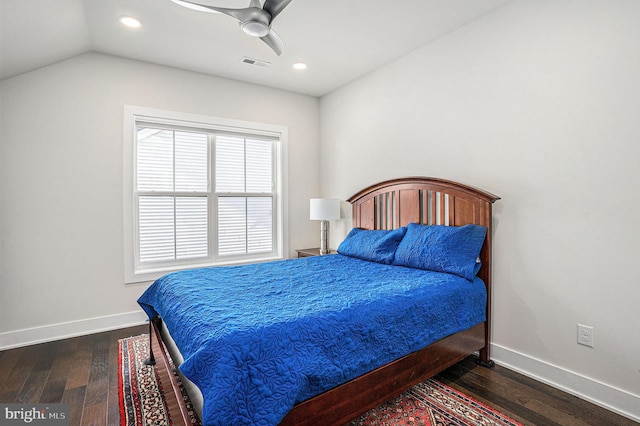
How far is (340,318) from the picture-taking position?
162 cm

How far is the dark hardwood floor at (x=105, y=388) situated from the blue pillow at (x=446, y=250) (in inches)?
28.6

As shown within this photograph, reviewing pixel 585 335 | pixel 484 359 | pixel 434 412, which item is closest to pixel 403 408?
pixel 434 412

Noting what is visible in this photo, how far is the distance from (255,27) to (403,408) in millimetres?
2490

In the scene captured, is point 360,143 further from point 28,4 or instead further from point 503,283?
point 28,4

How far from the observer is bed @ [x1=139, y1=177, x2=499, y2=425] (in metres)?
1.30

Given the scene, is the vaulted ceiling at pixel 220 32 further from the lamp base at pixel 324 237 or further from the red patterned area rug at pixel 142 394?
the red patterned area rug at pixel 142 394

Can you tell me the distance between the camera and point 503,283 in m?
2.52

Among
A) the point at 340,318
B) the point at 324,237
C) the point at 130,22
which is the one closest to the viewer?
the point at 340,318

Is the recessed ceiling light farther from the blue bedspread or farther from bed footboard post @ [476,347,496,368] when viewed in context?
bed footboard post @ [476,347,496,368]

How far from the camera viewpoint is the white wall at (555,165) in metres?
1.93

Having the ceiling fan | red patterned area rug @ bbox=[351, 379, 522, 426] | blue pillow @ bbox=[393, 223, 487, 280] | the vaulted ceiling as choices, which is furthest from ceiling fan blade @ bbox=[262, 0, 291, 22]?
red patterned area rug @ bbox=[351, 379, 522, 426]

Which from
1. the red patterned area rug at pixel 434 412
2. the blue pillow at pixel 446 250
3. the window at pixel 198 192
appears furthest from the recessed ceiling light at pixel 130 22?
the red patterned area rug at pixel 434 412

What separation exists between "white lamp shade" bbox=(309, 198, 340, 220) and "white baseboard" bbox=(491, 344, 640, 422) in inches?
82.9

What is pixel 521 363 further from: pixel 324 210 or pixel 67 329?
pixel 67 329
